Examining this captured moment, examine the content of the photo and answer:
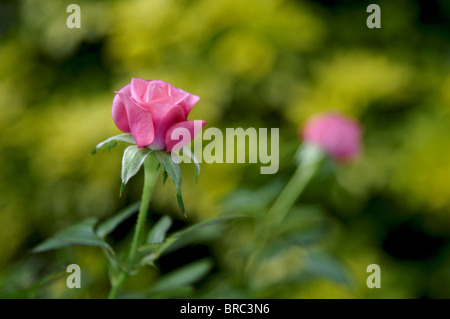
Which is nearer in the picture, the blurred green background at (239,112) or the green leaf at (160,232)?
the green leaf at (160,232)

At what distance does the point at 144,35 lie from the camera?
1166 millimetres

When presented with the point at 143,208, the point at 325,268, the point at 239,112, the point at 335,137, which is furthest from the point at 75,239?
the point at 239,112

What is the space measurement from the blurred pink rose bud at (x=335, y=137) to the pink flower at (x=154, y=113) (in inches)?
20.0

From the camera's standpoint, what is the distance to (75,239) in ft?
1.42

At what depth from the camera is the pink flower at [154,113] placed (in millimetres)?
393

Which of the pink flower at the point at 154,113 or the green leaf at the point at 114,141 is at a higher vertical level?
the pink flower at the point at 154,113

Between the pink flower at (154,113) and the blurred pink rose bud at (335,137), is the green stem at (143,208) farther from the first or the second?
the blurred pink rose bud at (335,137)

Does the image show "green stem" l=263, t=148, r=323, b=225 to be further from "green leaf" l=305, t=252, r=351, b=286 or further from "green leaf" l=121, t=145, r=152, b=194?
"green leaf" l=121, t=145, r=152, b=194

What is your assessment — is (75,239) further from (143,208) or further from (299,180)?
(299,180)

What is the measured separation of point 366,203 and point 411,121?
274 mm

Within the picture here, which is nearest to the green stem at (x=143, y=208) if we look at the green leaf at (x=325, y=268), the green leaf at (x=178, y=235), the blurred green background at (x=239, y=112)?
the green leaf at (x=178, y=235)

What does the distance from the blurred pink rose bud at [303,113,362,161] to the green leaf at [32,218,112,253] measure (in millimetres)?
531

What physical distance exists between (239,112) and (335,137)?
16.1 inches

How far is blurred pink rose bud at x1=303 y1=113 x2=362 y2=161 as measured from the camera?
87 cm
